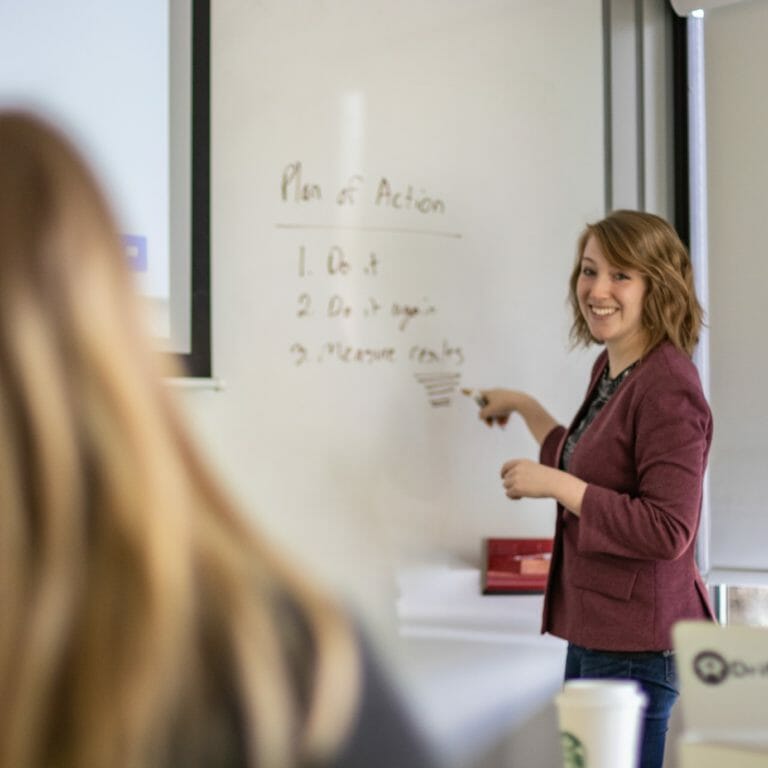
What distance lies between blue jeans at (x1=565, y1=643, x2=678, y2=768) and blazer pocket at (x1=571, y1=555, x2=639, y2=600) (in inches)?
4.3

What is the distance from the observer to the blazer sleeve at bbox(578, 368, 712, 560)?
2.17 metres

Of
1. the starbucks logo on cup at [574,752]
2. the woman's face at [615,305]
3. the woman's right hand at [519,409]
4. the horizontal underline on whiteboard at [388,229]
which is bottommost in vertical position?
the starbucks logo on cup at [574,752]

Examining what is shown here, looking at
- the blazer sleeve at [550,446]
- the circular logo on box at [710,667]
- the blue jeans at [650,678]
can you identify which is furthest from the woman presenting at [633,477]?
the circular logo on box at [710,667]

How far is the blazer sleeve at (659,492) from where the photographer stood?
2.17m

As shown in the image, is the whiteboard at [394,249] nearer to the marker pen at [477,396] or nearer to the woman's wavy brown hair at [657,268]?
the marker pen at [477,396]

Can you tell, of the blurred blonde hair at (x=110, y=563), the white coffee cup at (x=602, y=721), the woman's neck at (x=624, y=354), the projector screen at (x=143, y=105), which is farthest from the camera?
the woman's neck at (x=624, y=354)

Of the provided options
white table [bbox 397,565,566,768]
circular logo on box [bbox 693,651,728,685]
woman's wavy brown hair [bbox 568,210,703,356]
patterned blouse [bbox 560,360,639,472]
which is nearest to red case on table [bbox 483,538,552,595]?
white table [bbox 397,565,566,768]

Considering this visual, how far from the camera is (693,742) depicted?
104cm

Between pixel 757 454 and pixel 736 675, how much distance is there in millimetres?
1840

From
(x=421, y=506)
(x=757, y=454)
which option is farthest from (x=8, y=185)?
(x=757, y=454)

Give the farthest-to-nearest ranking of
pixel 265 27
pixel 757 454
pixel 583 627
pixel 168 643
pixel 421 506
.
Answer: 1. pixel 757 454
2. pixel 421 506
3. pixel 265 27
4. pixel 583 627
5. pixel 168 643

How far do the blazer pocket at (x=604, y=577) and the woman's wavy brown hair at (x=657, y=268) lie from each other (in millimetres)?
412

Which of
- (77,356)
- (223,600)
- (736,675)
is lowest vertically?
(736,675)

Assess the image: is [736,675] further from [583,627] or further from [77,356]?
[583,627]
